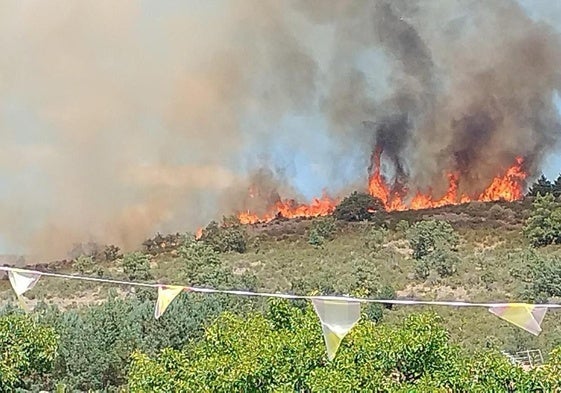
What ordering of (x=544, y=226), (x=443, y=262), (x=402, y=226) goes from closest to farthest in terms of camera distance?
(x=443, y=262) → (x=544, y=226) → (x=402, y=226)

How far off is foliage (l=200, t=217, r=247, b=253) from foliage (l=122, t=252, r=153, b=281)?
7.45 ft

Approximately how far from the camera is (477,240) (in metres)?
23.4

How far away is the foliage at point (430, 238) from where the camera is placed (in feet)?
70.0

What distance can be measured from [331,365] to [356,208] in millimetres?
21259

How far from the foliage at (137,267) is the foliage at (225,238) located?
2.27 metres

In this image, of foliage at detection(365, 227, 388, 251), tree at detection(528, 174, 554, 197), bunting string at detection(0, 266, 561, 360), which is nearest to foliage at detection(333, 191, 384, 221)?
foliage at detection(365, 227, 388, 251)

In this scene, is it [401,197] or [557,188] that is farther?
[401,197]

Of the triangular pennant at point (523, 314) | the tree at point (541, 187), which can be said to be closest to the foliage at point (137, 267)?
the tree at point (541, 187)

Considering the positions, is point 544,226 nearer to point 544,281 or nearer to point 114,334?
point 544,281

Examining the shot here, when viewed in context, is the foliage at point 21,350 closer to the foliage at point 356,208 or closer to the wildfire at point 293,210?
the foliage at point 356,208

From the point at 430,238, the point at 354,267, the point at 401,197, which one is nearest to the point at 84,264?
the point at 354,267

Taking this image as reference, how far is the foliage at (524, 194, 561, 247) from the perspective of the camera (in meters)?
22.3

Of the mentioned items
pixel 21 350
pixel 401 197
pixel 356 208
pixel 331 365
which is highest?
pixel 401 197

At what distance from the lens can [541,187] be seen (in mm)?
27203
